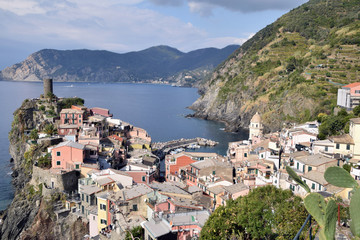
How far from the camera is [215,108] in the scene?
92.9 meters

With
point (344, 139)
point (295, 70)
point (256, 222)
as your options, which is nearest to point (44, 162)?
point (256, 222)

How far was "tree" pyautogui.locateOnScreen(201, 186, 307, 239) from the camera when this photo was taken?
1269 cm

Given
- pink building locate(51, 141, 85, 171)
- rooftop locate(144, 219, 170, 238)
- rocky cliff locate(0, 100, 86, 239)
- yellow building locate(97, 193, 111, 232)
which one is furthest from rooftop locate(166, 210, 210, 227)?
pink building locate(51, 141, 85, 171)

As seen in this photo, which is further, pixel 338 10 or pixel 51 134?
pixel 338 10

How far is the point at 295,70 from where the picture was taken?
231ft

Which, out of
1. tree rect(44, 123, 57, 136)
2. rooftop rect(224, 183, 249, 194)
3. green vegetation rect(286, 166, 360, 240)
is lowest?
rooftop rect(224, 183, 249, 194)

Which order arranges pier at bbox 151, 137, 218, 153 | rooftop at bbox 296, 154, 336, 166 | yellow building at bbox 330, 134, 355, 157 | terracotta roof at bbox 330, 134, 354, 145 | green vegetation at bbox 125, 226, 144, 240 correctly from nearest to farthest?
green vegetation at bbox 125, 226, 144, 240 < rooftop at bbox 296, 154, 336, 166 < yellow building at bbox 330, 134, 355, 157 < terracotta roof at bbox 330, 134, 354, 145 < pier at bbox 151, 137, 218, 153

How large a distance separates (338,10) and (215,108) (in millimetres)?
44082

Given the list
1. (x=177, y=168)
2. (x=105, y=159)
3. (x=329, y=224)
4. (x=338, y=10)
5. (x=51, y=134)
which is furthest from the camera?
(x=338, y=10)

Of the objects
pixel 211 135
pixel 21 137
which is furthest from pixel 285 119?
pixel 21 137

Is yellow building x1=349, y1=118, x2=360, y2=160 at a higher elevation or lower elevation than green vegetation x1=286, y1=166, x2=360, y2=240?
lower

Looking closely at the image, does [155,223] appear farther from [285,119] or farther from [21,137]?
[285,119]

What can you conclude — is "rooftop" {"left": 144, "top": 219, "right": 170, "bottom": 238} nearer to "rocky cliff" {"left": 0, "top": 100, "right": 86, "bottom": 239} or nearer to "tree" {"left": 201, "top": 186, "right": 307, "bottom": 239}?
"tree" {"left": 201, "top": 186, "right": 307, "bottom": 239}

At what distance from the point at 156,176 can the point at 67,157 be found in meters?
8.61
